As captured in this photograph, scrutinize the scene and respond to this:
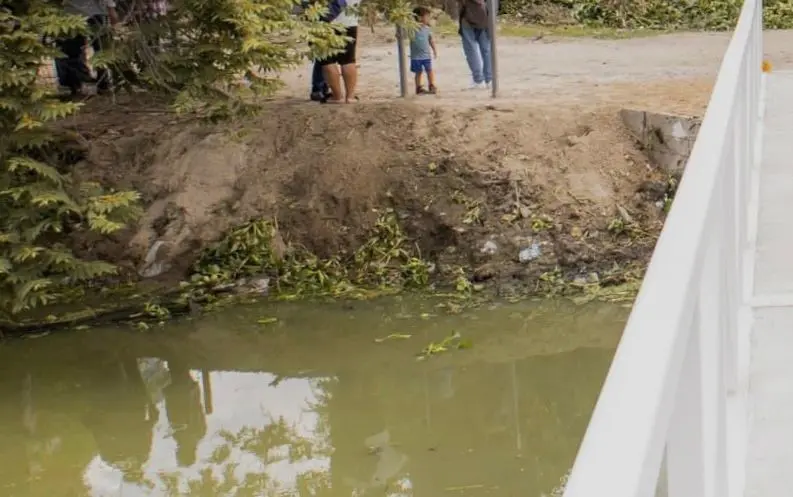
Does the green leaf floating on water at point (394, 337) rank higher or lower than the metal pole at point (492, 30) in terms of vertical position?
lower

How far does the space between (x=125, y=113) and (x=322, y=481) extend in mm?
6465

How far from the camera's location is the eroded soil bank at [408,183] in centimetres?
1035

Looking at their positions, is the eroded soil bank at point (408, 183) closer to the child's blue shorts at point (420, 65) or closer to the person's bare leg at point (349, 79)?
the person's bare leg at point (349, 79)

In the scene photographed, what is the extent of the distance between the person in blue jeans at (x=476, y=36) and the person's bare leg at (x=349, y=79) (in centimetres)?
140

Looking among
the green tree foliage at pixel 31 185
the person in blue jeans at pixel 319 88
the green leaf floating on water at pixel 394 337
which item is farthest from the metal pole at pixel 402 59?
the green tree foliage at pixel 31 185

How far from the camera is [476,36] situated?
1176cm

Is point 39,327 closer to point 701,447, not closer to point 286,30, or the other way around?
point 286,30

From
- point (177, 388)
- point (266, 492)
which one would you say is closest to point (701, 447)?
point (266, 492)

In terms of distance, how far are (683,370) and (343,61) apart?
955cm

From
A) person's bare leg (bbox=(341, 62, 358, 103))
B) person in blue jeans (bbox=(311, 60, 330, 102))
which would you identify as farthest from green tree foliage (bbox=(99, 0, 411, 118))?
person in blue jeans (bbox=(311, 60, 330, 102))

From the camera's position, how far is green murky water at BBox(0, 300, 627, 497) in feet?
22.2

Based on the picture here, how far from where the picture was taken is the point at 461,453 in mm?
6898

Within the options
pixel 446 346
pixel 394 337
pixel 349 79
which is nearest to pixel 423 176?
pixel 349 79

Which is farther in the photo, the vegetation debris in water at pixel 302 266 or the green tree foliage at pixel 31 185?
the vegetation debris in water at pixel 302 266
